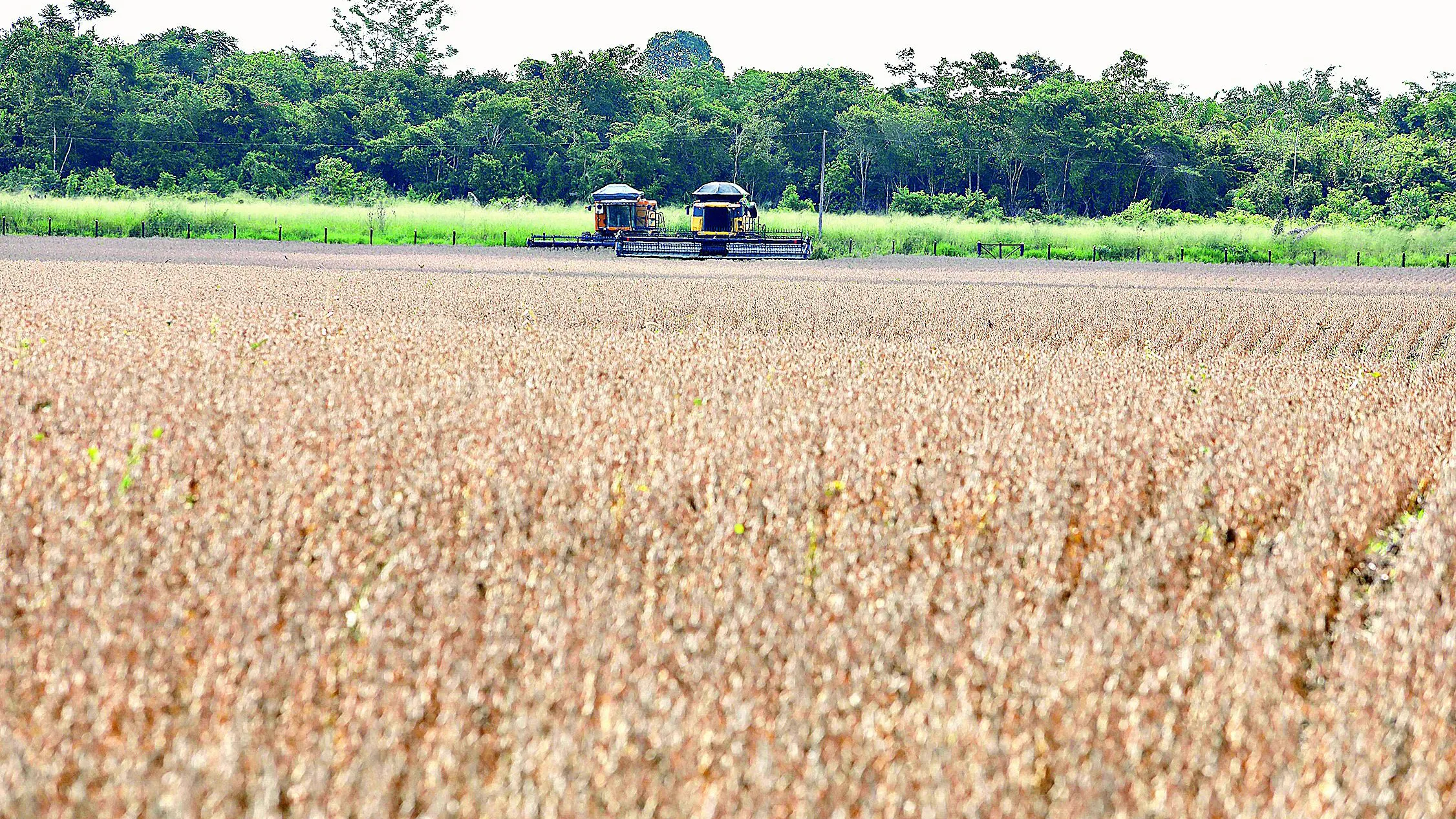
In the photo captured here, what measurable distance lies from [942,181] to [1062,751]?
239 feet

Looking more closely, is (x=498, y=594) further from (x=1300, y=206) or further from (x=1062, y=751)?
(x=1300, y=206)

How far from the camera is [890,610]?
8.67ft

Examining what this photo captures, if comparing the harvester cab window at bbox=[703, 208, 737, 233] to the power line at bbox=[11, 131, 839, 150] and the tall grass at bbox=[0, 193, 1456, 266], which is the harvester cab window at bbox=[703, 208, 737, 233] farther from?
the power line at bbox=[11, 131, 839, 150]

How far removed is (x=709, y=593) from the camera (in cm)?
278

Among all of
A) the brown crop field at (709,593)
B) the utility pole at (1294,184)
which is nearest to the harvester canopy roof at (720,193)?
the utility pole at (1294,184)

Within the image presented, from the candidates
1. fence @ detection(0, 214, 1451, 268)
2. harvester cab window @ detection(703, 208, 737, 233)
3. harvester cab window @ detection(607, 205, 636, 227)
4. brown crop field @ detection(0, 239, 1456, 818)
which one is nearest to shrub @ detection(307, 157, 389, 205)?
fence @ detection(0, 214, 1451, 268)

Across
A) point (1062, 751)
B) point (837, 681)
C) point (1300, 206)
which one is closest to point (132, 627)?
point (837, 681)

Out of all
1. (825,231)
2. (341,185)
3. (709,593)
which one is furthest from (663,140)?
(709,593)

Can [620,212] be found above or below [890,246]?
above

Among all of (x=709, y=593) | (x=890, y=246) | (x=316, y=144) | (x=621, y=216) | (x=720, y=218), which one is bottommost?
(x=709, y=593)

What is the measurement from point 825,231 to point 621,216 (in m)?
7.06

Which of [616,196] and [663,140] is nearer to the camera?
[616,196]

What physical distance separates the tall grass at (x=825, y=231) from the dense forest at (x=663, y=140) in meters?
11.9

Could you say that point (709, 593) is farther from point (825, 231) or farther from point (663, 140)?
point (663, 140)
